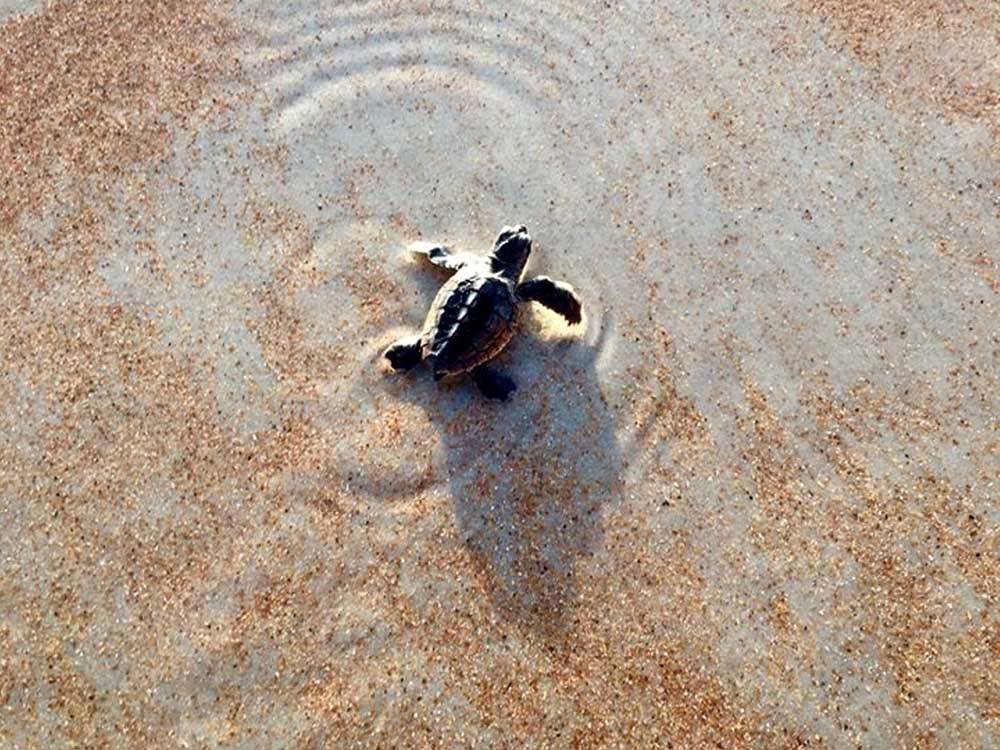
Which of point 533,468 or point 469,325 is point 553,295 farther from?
point 533,468

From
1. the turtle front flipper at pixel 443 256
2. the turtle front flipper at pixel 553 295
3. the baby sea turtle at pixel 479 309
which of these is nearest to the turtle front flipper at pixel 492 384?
the baby sea turtle at pixel 479 309

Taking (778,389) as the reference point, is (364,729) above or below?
below

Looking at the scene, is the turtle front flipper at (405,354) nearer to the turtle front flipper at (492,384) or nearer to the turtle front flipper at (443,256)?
the turtle front flipper at (492,384)

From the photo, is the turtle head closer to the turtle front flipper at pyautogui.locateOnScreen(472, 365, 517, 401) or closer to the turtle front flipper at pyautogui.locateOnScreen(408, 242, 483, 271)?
the turtle front flipper at pyautogui.locateOnScreen(408, 242, 483, 271)

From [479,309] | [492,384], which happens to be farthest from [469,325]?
[492,384]

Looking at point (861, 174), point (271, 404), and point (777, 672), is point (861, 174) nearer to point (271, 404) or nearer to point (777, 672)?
point (777, 672)

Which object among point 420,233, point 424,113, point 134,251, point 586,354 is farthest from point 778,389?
point 134,251

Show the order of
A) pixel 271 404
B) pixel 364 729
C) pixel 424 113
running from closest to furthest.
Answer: pixel 364 729
pixel 271 404
pixel 424 113
